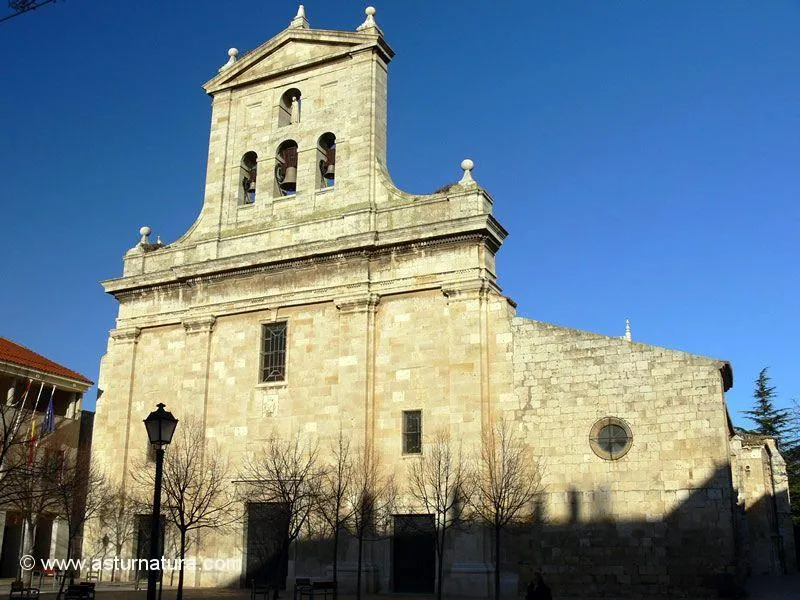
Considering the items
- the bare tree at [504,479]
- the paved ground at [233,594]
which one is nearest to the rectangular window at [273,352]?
the paved ground at [233,594]

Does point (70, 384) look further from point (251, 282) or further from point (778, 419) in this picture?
point (778, 419)

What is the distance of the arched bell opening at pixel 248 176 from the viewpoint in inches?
1245

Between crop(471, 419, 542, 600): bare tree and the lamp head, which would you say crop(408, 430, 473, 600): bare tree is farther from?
the lamp head

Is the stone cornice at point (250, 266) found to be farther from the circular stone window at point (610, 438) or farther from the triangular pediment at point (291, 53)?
the triangular pediment at point (291, 53)

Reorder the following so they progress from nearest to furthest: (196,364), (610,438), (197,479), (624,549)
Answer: (624,549) → (610,438) → (197,479) → (196,364)

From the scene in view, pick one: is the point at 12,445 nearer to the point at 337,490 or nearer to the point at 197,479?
the point at 197,479

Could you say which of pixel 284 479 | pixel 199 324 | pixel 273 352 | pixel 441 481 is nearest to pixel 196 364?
pixel 199 324

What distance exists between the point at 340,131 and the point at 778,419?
43775 mm

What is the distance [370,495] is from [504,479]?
4.11 m

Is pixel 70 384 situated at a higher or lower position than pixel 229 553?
higher

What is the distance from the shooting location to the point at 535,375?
969 inches

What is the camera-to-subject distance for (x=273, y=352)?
28.8 metres

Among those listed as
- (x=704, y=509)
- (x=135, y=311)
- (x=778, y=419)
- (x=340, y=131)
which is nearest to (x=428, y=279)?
(x=340, y=131)

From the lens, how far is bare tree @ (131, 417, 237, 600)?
26875 millimetres
